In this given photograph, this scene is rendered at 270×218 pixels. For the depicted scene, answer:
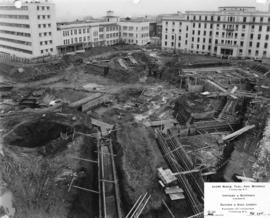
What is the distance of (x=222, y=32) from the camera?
5159 cm

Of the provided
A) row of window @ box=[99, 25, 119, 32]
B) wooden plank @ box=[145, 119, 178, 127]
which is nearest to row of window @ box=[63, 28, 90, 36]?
row of window @ box=[99, 25, 119, 32]

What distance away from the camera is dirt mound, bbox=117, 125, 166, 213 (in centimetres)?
1516

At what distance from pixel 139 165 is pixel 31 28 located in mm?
41709

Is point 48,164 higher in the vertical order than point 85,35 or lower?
lower

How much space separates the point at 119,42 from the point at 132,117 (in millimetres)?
45128

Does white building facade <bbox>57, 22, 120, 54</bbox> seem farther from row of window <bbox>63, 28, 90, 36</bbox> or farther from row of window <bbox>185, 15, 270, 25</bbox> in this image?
row of window <bbox>185, 15, 270, 25</bbox>

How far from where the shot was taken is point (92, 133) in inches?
935

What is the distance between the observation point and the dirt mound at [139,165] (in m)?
15.2

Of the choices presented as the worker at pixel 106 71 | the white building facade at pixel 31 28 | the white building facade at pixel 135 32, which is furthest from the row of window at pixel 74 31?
the worker at pixel 106 71

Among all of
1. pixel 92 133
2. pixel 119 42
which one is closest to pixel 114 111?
pixel 92 133

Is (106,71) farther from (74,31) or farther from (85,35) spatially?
(85,35)

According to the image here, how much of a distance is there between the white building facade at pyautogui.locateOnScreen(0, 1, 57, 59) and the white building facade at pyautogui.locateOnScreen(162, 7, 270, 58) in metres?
26.9

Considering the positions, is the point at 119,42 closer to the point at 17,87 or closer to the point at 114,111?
the point at 17,87

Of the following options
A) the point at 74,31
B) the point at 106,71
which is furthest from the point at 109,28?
the point at 106,71
